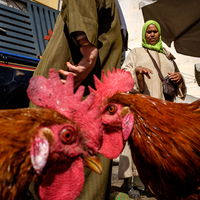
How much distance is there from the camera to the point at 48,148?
0.81 m

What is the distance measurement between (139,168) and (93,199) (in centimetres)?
51

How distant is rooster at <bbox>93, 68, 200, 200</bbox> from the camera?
3.94 ft

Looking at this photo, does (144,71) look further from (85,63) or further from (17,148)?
(17,148)

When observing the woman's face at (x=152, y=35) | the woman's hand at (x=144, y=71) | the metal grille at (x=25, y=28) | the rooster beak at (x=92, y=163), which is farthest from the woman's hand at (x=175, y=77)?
the metal grille at (x=25, y=28)

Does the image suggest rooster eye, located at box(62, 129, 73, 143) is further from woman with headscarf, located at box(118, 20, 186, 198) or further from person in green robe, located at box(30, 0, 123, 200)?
woman with headscarf, located at box(118, 20, 186, 198)

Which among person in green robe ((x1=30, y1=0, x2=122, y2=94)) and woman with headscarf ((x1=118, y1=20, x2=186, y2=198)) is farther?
woman with headscarf ((x1=118, y1=20, x2=186, y2=198))

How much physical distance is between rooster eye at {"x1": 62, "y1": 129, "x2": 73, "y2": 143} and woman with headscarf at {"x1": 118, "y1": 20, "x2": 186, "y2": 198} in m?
1.63

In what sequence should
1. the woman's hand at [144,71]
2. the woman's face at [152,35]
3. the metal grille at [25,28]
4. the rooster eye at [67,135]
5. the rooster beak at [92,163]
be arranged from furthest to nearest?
the metal grille at [25,28], the woman's face at [152,35], the woman's hand at [144,71], the rooster beak at [92,163], the rooster eye at [67,135]

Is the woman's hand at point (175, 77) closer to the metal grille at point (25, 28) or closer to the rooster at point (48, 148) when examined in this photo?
the rooster at point (48, 148)

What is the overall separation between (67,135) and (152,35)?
9.29 feet

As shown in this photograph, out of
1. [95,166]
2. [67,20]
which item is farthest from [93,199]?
[67,20]

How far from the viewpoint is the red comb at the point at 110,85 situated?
64.2 inches

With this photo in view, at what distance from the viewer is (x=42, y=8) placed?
3.91 metres

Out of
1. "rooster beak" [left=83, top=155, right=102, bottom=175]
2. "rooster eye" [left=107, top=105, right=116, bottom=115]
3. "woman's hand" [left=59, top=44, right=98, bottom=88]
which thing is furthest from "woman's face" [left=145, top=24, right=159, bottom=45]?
"rooster beak" [left=83, top=155, right=102, bottom=175]
